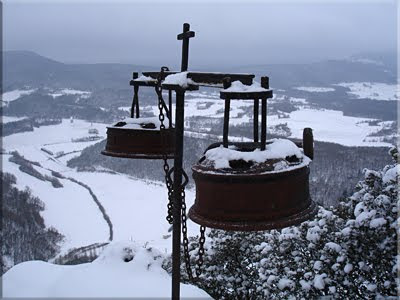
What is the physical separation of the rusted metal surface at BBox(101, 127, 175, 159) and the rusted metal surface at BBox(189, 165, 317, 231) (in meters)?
1.11

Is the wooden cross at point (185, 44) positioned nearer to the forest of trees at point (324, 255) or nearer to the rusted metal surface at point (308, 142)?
the rusted metal surface at point (308, 142)

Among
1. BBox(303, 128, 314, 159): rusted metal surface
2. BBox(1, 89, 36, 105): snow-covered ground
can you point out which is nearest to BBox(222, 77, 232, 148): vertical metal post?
BBox(303, 128, 314, 159): rusted metal surface

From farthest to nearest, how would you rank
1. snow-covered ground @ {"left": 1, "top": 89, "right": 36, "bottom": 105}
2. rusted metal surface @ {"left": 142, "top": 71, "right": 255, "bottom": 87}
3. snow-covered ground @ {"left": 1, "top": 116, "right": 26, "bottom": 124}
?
snow-covered ground @ {"left": 1, "top": 89, "right": 36, "bottom": 105}, snow-covered ground @ {"left": 1, "top": 116, "right": 26, "bottom": 124}, rusted metal surface @ {"left": 142, "top": 71, "right": 255, "bottom": 87}

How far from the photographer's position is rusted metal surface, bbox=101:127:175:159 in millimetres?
3209

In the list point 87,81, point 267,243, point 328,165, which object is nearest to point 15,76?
point 87,81

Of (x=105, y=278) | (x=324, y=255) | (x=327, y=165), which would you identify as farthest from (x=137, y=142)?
(x=327, y=165)

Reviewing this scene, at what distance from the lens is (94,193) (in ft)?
191

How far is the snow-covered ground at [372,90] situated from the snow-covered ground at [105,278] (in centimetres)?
11388

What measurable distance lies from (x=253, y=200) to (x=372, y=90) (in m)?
138

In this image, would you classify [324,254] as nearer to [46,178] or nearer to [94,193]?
[94,193]

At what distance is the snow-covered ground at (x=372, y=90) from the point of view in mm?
114750

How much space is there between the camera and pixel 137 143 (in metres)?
3.23

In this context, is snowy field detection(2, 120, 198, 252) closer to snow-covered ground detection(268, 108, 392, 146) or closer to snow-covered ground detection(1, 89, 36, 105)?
snow-covered ground detection(268, 108, 392, 146)

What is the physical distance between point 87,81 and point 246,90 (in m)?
152
